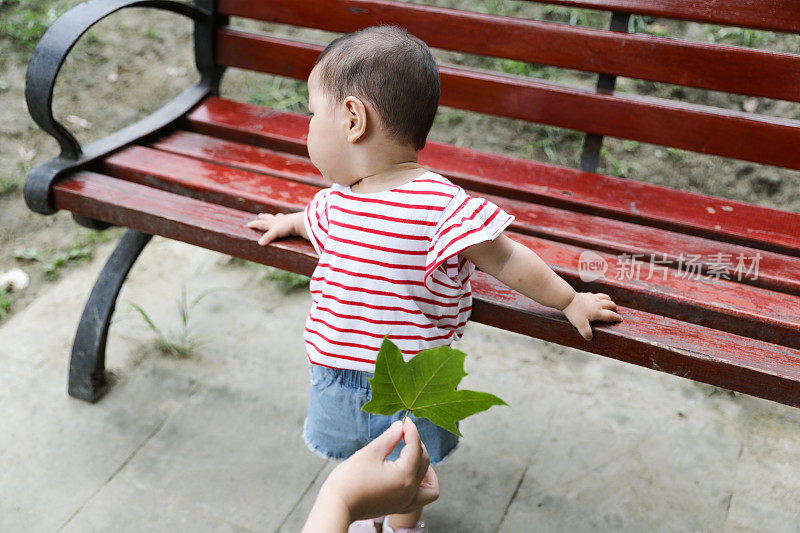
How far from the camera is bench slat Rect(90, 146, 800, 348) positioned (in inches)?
61.9

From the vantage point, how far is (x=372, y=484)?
106 centimetres

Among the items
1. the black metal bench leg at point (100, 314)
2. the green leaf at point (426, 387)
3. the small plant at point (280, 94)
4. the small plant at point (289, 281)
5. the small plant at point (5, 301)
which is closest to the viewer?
the green leaf at point (426, 387)

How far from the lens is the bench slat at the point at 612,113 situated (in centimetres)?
207

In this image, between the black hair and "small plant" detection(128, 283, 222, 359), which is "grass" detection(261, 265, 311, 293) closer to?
"small plant" detection(128, 283, 222, 359)

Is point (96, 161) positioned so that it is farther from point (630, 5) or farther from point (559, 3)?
point (630, 5)

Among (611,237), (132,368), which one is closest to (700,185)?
(611,237)

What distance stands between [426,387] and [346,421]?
0.67 metres

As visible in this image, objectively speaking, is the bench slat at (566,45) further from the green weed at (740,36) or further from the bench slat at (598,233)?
the green weed at (740,36)

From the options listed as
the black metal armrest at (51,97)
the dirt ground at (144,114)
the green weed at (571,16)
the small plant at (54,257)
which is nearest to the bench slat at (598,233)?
the black metal armrest at (51,97)

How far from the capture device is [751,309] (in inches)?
62.6

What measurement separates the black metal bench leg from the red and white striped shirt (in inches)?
36.9

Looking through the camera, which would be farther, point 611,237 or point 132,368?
point 132,368

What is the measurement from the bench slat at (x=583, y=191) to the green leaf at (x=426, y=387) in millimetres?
1111

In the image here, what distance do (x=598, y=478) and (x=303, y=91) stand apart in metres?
2.32
